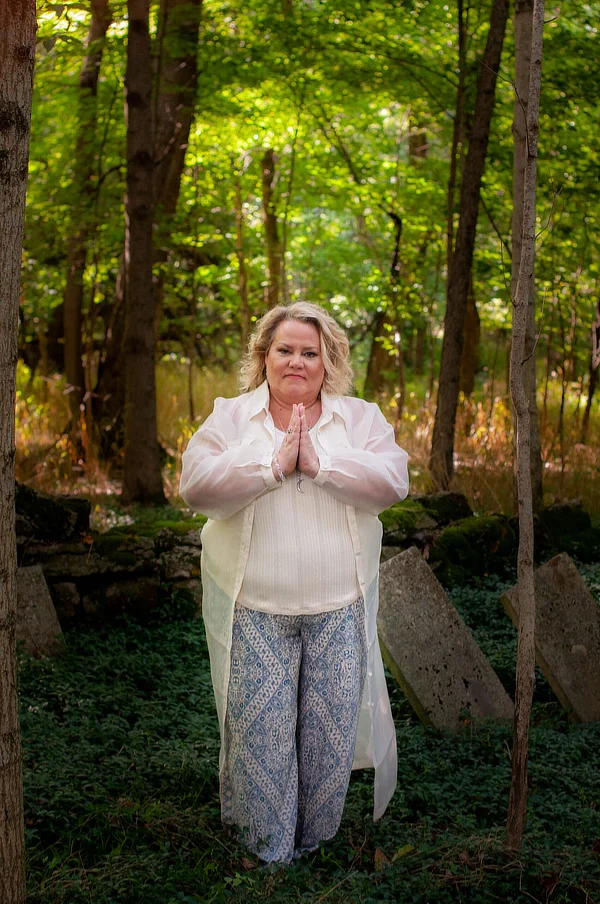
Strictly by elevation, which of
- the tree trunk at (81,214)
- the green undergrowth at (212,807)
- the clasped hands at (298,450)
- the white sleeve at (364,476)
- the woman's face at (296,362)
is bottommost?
the green undergrowth at (212,807)

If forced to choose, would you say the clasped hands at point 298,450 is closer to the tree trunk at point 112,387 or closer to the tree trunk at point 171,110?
the tree trunk at point 171,110

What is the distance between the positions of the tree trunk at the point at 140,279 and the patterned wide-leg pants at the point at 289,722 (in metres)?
4.35

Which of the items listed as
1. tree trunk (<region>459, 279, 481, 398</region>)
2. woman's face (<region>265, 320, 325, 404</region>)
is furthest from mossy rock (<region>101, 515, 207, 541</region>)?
tree trunk (<region>459, 279, 481, 398</region>)

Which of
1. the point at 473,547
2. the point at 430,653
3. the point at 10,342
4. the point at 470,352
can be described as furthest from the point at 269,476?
the point at 470,352

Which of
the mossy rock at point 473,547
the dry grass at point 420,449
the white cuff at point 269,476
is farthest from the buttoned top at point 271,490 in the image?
the dry grass at point 420,449

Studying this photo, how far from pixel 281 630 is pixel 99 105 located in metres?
7.00

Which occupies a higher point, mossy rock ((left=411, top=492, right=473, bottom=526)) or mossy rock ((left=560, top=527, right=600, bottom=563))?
mossy rock ((left=411, top=492, right=473, bottom=526))

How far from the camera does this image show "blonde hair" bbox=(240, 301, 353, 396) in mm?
3178

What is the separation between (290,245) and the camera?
15.0m

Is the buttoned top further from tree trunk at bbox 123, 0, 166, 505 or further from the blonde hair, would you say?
tree trunk at bbox 123, 0, 166, 505

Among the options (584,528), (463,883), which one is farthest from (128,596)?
(584,528)

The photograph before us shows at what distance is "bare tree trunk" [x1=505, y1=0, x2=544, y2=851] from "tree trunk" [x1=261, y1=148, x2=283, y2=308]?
345 inches

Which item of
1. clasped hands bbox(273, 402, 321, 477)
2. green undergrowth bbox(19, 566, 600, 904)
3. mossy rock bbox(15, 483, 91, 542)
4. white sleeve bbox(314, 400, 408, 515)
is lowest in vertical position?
green undergrowth bbox(19, 566, 600, 904)

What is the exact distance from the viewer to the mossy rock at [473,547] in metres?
6.05
